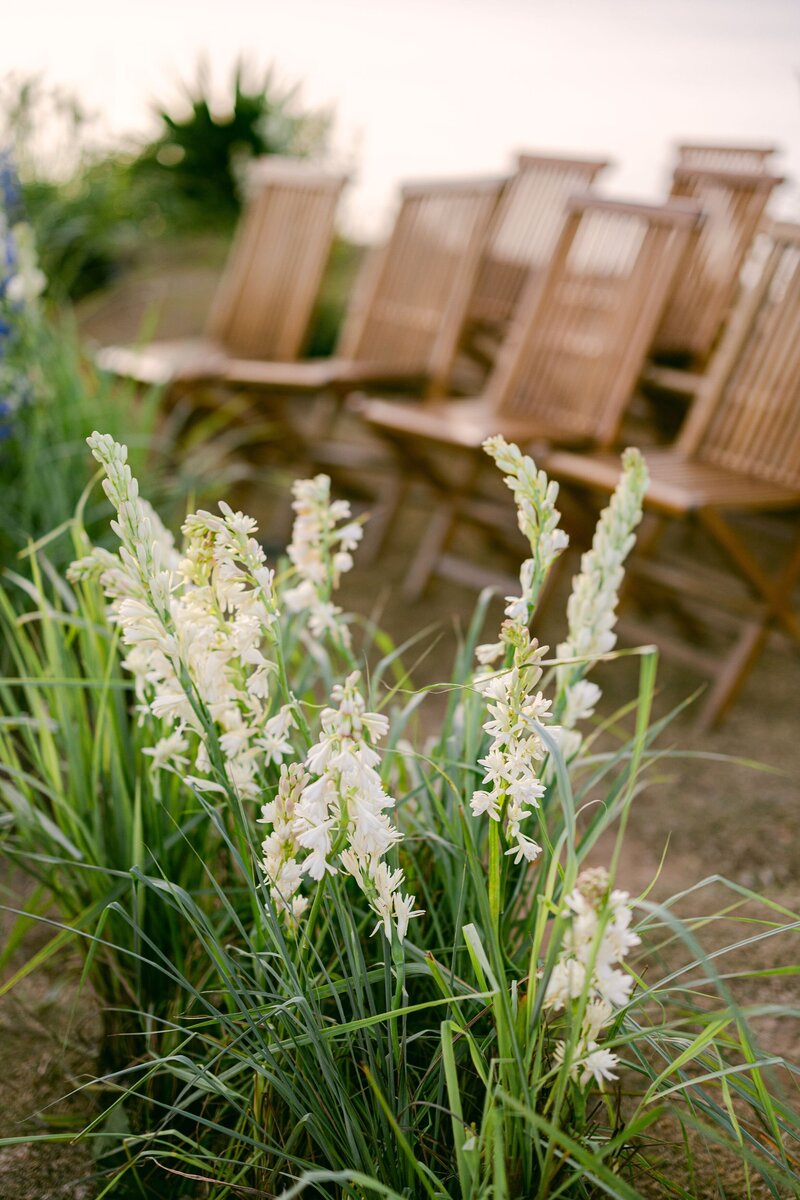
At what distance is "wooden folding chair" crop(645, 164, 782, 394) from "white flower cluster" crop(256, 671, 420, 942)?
3.13 metres

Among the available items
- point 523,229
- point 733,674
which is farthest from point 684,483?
point 523,229

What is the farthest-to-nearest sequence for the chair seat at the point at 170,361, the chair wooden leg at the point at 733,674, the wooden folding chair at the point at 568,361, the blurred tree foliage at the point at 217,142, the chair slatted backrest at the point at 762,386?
the blurred tree foliage at the point at 217,142
the chair seat at the point at 170,361
the wooden folding chair at the point at 568,361
the chair slatted backrest at the point at 762,386
the chair wooden leg at the point at 733,674

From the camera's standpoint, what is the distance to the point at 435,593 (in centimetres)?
362

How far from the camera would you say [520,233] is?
4086 millimetres

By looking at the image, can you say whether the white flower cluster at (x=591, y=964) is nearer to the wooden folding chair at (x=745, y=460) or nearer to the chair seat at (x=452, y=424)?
the wooden folding chair at (x=745, y=460)

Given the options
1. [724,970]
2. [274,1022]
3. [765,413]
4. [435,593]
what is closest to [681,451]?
[765,413]

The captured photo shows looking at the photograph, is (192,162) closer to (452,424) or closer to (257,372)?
(257,372)

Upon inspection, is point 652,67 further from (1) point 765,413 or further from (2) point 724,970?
(2) point 724,970

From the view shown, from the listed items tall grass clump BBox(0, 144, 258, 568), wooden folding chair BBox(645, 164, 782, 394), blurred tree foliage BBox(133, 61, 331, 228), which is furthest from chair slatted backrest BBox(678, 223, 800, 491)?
blurred tree foliage BBox(133, 61, 331, 228)

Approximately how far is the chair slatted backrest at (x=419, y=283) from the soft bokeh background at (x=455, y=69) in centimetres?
39

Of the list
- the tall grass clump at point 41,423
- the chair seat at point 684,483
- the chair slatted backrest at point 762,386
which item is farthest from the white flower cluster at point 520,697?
the chair slatted backrest at point 762,386

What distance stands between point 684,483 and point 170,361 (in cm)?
196

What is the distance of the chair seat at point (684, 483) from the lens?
102 inches

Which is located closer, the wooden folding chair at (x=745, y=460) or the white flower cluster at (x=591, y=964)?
the white flower cluster at (x=591, y=964)
